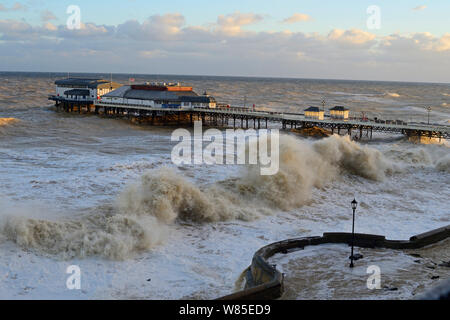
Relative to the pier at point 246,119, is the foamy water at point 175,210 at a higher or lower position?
lower

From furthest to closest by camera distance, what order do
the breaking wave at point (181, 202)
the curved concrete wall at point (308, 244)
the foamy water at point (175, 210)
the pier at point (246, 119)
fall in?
the pier at point (246, 119)
the breaking wave at point (181, 202)
the foamy water at point (175, 210)
the curved concrete wall at point (308, 244)

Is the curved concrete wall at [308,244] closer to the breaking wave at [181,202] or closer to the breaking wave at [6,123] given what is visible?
the breaking wave at [181,202]

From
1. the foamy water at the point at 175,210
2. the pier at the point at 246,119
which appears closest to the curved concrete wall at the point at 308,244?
A: the foamy water at the point at 175,210

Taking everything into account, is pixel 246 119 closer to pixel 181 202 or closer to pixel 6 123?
pixel 6 123

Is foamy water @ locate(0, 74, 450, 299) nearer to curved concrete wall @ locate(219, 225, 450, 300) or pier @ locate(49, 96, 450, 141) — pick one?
curved concrete wall @ locate(219, 225, 450, 300)

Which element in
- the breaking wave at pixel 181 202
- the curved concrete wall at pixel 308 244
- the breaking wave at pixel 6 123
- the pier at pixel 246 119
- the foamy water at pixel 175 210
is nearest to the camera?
the curved concrete wall at pixel 308 244

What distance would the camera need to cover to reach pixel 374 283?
1252cm

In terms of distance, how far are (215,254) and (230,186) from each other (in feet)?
24.3

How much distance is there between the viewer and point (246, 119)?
178 ft

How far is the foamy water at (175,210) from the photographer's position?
13.9 meters

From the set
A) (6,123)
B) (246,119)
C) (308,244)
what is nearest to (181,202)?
(308,244)

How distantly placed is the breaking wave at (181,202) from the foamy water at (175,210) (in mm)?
47
